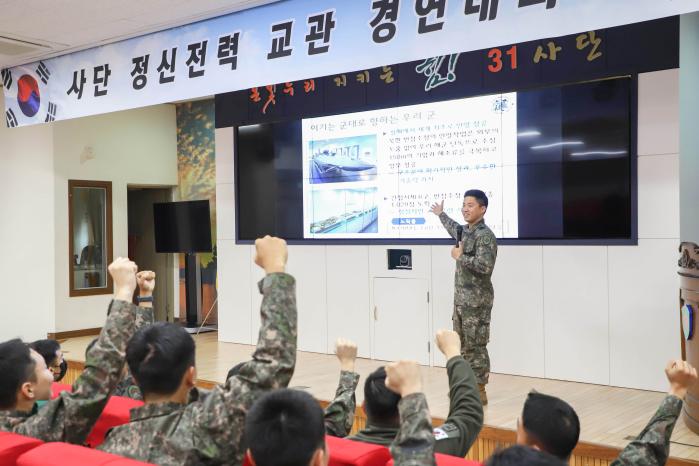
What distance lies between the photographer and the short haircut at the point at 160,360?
5.55 feet

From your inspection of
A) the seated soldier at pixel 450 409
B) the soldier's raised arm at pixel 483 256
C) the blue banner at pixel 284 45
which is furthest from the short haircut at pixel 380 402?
the soldier's raised arm at pixel 483 256

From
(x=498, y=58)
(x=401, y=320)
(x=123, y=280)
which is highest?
(x=498, y=58)

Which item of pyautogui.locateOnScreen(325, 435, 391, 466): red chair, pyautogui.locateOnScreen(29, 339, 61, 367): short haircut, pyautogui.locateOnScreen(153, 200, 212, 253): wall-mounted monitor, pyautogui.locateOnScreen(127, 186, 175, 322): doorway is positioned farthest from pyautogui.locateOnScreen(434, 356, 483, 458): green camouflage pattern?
pyautogui.locateOnScreen(127, 186, 175, 322): doorway

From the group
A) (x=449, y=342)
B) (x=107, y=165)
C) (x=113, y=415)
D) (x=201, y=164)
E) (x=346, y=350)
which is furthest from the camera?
(x=201, y=164)

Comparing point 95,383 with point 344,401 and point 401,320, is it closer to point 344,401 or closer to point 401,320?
point 344,401

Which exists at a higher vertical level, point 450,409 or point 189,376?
point 189,376

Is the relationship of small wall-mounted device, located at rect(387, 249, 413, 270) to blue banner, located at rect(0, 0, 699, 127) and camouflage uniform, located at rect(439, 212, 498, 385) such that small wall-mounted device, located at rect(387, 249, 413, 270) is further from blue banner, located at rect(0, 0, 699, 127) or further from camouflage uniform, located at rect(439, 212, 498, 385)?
blue banner, located at rect(0, 0, 699, 127)

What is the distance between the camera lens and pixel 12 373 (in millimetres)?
2102

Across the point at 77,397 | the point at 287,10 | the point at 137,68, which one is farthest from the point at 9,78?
the point at 77,397

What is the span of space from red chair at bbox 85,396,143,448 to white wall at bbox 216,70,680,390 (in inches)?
157

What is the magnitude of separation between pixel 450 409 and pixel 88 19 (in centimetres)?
405

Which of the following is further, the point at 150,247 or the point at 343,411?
the point at 150,247

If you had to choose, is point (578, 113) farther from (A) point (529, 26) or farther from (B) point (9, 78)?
(B) point (9, 78)

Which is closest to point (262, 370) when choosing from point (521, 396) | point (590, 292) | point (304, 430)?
point (304, 430)
